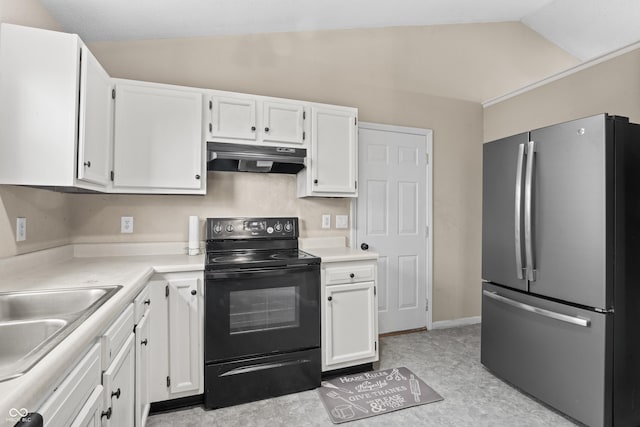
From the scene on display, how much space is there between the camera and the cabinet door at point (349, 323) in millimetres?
2445

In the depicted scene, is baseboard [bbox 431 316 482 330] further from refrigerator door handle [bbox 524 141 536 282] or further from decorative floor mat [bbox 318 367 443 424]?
refrigerator door handle [bbox 524 141 536 282]

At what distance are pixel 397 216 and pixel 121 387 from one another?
8.85 feet

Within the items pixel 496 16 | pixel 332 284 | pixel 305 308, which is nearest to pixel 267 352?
pixel 305 308

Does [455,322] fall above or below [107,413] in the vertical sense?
below

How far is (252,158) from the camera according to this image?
2418mm

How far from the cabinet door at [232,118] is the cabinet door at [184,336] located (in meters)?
1.08

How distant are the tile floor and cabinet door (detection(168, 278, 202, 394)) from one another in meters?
0.22

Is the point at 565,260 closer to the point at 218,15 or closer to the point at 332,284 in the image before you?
the point at 332,284

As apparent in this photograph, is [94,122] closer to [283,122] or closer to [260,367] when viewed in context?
[283,122]

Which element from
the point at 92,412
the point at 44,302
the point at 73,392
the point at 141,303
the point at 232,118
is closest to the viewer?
the point at 73,392

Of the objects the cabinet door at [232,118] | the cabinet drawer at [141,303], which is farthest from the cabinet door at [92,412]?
the cabinet door at [232,118]

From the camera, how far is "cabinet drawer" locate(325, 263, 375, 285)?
245 centimetres

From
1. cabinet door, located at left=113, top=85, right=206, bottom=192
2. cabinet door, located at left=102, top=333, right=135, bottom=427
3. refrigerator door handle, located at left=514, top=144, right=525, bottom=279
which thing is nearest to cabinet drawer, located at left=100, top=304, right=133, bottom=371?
cabinet door, located at left=102, top=333, right=135, bottom=427

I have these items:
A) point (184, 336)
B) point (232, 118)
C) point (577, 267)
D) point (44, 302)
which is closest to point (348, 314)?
point (184, 336)
